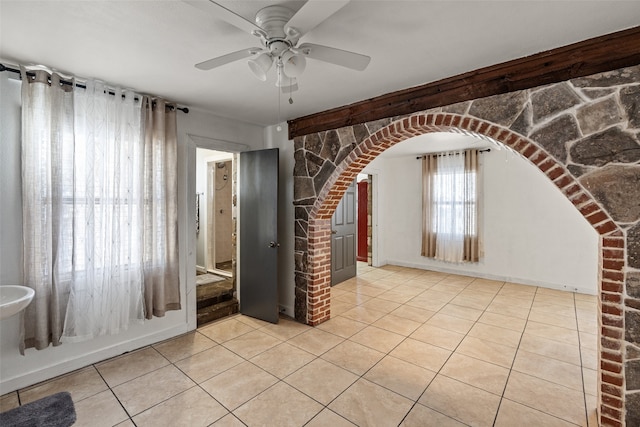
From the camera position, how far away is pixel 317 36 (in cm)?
181

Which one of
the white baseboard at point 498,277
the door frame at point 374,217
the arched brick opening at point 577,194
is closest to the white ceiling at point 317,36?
the arched brick opening at point 577,194

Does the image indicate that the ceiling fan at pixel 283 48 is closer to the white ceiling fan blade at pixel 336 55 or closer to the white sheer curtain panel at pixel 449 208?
the white ceiling fan blade at pixel 336 55

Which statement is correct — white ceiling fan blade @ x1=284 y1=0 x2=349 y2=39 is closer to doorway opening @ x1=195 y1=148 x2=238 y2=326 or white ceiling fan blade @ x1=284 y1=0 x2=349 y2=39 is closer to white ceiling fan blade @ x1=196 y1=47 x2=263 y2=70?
white ceiling fan blade @ x1=196 y1=47 x2=263 y2=70

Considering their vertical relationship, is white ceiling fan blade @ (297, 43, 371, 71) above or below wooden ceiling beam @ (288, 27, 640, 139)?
below

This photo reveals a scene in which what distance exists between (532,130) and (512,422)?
2043mm

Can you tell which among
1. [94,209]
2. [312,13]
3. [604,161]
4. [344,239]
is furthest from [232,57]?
[344,239]

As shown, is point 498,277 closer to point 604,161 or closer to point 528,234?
point 528,234

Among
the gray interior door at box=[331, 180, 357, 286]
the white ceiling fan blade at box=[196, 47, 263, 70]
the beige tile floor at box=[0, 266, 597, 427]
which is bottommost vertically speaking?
the beige tile floor at box=[0, 266, 597, 427]

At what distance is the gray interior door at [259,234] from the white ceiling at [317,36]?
118 centimetres

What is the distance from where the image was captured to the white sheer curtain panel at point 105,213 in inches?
96.7

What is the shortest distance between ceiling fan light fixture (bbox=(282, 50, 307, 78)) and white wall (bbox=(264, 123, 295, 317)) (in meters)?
2.05

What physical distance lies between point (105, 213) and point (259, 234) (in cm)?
160

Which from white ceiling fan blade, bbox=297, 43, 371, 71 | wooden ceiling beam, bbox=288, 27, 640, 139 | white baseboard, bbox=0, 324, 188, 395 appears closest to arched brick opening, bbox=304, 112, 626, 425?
wooden ceiling beam, bbox=288, 27, 640, 139

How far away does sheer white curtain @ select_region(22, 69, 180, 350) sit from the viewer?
2.26 m
